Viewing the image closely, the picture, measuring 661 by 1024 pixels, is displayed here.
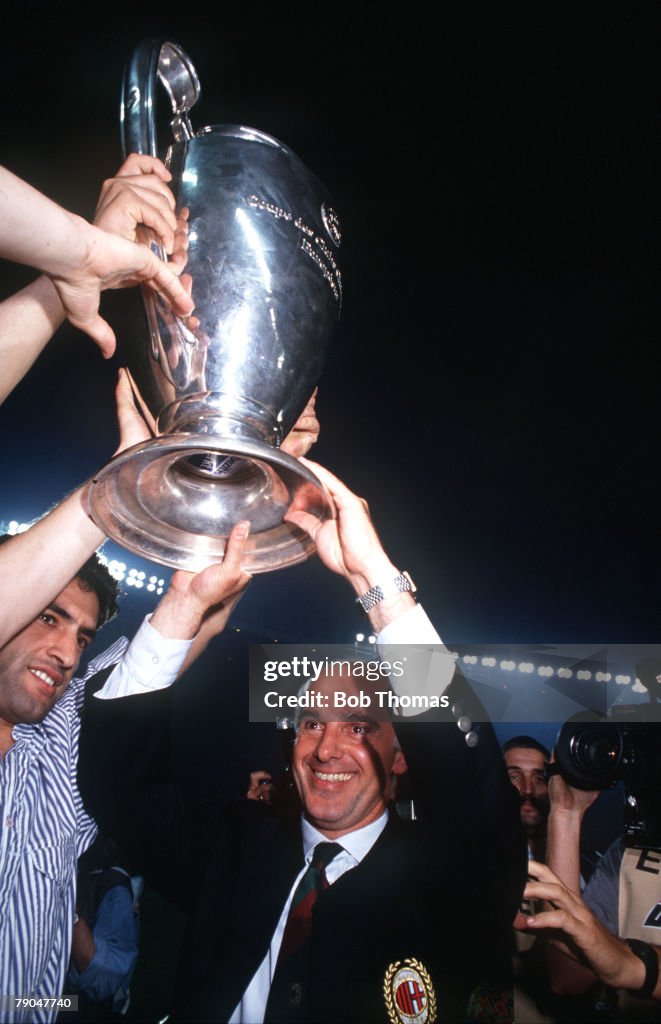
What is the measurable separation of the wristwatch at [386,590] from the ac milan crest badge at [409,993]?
1249 millimetres

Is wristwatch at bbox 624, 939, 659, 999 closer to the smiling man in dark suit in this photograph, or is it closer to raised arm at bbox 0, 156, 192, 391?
the smiling man in dark suit

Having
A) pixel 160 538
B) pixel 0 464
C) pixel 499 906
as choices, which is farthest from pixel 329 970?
pixel 0 464

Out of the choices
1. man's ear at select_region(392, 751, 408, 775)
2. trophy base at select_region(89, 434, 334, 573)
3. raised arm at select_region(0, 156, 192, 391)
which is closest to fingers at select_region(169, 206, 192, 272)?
raised arm at select_region(0, 156, 192, 391)

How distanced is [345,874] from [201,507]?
5.37 feet

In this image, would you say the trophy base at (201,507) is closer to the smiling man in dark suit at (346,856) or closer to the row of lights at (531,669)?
the smiling man in dark suit at (346,856)

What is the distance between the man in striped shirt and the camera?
158cm

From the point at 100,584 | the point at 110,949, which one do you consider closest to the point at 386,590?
the point at 100,584

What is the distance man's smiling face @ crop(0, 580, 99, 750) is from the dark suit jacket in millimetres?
305

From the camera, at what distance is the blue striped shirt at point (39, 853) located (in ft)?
5.36

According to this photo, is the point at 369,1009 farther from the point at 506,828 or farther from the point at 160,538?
the point at 160,538

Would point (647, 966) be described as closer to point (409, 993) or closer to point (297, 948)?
point (409, 993)

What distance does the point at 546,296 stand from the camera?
111 inches

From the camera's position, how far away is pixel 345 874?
194cm

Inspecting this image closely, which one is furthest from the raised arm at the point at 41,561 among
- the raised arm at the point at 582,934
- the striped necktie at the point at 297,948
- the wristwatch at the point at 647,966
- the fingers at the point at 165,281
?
the wristwatch at the point at 647,966
